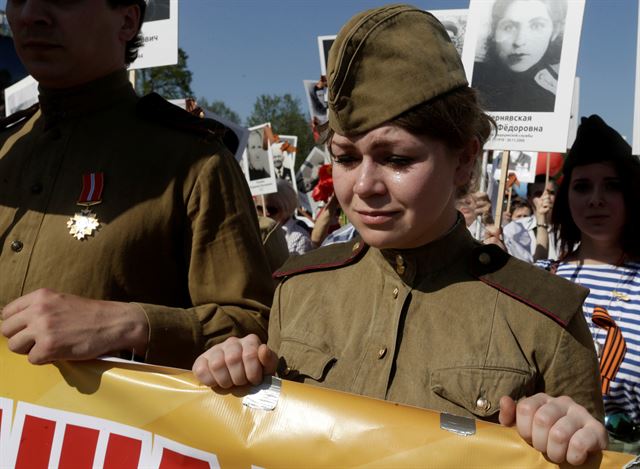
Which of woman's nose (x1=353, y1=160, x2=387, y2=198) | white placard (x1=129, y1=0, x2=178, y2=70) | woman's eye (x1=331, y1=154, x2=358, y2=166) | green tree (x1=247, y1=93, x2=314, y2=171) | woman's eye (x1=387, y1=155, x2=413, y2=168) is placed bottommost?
green tree (x1=247, y1=93, x2=314, y2=171)

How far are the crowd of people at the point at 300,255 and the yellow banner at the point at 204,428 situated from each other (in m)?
0.07

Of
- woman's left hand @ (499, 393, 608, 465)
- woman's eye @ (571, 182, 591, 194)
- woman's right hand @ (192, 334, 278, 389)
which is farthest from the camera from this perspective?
woman's eye @ (571, 182, 591, 194)

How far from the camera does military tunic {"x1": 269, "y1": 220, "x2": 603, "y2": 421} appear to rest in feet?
5.36

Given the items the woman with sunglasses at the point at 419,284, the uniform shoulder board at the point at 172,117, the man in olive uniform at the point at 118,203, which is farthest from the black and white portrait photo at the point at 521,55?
the woman with sunglasses at the point at 419,284

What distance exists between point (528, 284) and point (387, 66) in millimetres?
597

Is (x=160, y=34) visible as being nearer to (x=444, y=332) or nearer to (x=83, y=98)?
(x=83, y=98)

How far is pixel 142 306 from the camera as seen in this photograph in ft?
6.37

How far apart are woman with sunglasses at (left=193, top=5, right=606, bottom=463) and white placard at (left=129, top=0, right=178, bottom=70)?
354 cm

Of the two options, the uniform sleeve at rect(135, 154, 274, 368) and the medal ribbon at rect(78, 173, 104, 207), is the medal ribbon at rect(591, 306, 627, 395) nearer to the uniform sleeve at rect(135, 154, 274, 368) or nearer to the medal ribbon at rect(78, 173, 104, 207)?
the uniform sleeve at rect(135, 154, 274, 368)

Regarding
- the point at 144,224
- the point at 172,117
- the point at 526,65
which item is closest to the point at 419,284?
the point at 144,224

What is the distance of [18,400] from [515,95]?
3.71 metres

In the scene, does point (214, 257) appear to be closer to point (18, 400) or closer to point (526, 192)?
point (18, 400)

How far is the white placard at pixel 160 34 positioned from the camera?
503cm

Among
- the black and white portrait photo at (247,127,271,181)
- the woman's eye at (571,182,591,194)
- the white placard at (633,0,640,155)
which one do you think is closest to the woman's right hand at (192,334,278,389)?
the woman's eye at (571,182,591,194)
